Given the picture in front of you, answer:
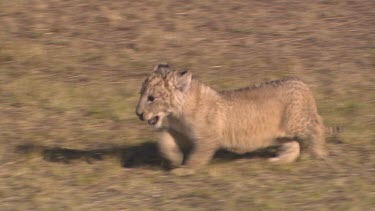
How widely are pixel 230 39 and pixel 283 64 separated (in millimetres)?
1144

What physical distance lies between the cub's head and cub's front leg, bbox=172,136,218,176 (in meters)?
0.36

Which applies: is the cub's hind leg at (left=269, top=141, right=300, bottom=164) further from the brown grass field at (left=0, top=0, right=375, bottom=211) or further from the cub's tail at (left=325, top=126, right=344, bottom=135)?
the cub's tail at (left=325, top=126, right=344, bottom=135)

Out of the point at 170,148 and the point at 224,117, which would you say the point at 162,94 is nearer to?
the point at 170,148

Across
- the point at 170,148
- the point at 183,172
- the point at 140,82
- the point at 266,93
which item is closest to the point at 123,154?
the point at 170,148

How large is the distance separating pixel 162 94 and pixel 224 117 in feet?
2.18

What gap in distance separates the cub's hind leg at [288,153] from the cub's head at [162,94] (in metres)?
1.09

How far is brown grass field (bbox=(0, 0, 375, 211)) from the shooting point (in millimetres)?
8062

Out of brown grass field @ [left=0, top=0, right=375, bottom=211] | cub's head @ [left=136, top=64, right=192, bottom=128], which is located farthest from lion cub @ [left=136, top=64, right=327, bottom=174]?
brown grass field @ [left=0, top=0, right=375, bottom=211]

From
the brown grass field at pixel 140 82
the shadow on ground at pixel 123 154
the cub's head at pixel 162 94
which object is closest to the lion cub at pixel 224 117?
the cub's head at pixel 162 94

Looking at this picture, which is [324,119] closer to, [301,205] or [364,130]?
[364,130]

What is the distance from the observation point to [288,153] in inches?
346

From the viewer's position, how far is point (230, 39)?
12.6 metres

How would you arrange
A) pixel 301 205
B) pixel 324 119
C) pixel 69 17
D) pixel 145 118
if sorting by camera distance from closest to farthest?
pixel 301 205 < pixel 145 118 < pixel 324 119 < pixel 69 17

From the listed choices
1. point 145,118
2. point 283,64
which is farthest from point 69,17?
point 145,118
